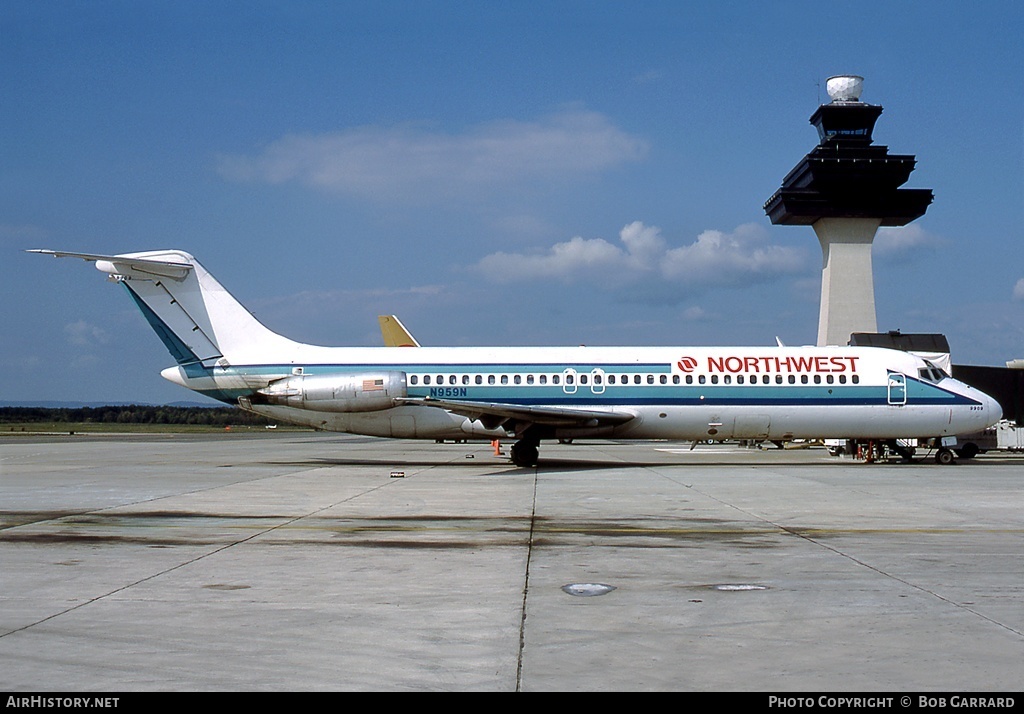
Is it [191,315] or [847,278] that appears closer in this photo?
[191,315]

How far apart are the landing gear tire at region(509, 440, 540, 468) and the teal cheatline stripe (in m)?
10.3

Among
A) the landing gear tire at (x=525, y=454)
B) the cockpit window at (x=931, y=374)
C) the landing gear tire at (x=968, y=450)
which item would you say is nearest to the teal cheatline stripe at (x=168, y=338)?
the landing gear tire at (x=525, y=454)

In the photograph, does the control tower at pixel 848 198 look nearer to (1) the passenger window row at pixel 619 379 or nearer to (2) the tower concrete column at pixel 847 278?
(2) the tower concrete column at pixel 847 278

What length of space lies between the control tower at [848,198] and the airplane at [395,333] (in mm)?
38361

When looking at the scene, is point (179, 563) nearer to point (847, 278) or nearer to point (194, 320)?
point (194, 320)

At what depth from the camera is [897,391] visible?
27344 mm

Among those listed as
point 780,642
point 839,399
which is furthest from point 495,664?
point 839,399

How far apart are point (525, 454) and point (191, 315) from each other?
36.7 feet

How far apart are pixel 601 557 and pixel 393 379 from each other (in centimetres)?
1680

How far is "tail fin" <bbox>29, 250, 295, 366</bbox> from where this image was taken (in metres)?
28.3

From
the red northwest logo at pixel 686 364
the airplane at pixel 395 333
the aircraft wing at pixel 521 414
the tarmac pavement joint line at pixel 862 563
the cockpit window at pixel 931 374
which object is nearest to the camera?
the tarmac pavement joint line at pixel 862 563

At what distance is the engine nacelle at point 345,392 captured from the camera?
2673 cm

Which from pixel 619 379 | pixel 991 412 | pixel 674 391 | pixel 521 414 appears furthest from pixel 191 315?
pixel 991 412

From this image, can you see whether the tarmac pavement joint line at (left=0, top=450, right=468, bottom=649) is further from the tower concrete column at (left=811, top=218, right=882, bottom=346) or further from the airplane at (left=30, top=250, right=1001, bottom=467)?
the tower concrete column at (left=811, top=218, right=882, bottom=346)
